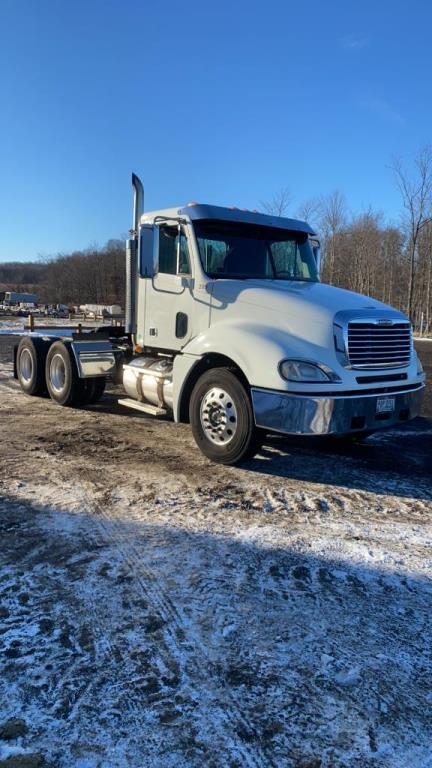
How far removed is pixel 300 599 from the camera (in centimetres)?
322

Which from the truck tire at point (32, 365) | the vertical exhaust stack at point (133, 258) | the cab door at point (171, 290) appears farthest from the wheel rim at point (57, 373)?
the cab door at point (171, 290)

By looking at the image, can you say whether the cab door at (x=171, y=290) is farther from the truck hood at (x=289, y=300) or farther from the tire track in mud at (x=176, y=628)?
the tire track in mud at (x=176, y=628)

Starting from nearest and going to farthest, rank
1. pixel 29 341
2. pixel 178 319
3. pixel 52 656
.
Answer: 1. pixel 52 656
2. pixel 178 319
3. pixel 29 341

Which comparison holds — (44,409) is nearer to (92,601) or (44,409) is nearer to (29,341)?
(29,341)

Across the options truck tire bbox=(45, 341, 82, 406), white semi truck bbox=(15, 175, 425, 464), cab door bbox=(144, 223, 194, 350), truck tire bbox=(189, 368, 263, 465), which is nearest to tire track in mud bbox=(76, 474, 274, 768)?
truck tire bbox=(189, 368, 263, 465)

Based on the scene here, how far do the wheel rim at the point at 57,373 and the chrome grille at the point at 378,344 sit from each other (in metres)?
5.34

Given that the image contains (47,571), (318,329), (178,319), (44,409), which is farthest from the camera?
(44,409)

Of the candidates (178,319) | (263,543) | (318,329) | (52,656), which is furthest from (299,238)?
(52,656)

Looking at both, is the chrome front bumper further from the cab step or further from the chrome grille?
the cab step

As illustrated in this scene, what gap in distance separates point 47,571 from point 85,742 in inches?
56.6

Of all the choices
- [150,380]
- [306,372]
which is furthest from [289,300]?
[150,380]

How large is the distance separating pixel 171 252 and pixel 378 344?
2827mm

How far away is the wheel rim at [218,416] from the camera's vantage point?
561 centimetres

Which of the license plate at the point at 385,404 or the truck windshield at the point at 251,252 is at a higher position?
the truck windshield at the point at 251,252
